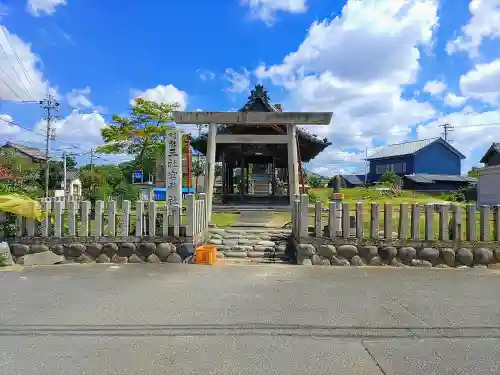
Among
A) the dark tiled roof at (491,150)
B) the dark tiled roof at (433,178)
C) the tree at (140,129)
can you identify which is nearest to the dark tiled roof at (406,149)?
the dark tiled roof at (433,178)

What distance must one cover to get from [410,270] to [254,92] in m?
13.5

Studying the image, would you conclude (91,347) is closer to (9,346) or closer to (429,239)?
(9,346)

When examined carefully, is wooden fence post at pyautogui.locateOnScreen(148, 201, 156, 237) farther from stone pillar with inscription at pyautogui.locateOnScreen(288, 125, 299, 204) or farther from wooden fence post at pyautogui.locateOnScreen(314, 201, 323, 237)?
stone pillar with inscription at pyautogui.locateOnScreen(288, 125, 299, 204)

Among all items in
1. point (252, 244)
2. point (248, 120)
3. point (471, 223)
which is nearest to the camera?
point (471, 223)

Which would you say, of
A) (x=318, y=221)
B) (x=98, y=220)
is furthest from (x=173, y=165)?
(x=318, y=221)

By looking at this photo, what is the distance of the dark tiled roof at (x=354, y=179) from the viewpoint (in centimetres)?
5771

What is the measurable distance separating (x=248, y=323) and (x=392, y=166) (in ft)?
161

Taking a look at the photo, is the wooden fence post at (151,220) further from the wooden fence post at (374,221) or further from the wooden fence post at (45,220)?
the wooden fence post at (374,221)

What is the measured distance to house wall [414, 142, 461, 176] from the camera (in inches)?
1853

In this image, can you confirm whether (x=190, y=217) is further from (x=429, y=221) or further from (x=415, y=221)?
(x=429, y=221)

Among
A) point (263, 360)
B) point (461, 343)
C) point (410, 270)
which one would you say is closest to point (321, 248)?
point (410, 270)

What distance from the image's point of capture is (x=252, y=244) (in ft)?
33.7

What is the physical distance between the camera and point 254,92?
65.0 ft

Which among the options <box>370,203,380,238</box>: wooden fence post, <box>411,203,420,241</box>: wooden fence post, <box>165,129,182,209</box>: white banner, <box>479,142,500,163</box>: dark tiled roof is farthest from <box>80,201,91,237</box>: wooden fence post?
<box>479,142,500,163</box>: dark tiled roof
